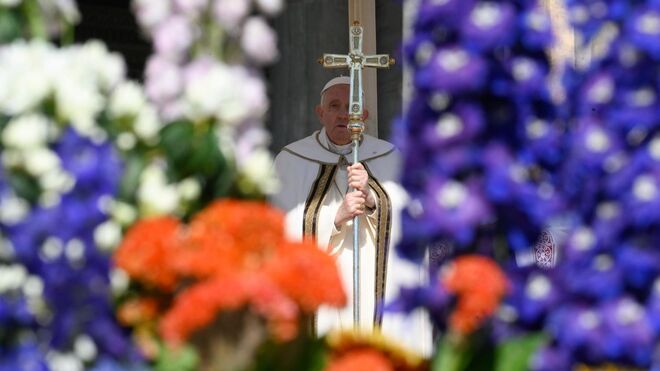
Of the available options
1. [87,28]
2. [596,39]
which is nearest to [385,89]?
[87,28]

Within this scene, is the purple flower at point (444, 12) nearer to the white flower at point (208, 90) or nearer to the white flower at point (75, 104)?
the white flower at point (208, 90)

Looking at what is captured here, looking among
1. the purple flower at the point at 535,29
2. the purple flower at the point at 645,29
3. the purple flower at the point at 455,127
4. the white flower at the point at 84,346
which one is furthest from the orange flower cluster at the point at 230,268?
the purple flower at the point at 645,29

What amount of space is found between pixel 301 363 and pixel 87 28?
9.40 metres

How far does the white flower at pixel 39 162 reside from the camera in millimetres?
1841

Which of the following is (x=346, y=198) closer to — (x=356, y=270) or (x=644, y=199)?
(x=356, y=270)

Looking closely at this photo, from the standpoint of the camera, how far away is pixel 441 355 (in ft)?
6.12

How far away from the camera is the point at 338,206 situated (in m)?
6.21

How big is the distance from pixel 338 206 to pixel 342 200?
0.05 metres

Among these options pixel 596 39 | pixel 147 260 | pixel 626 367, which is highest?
pixel 596 39

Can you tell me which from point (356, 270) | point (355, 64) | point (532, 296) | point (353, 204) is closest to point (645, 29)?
point (532, 296)

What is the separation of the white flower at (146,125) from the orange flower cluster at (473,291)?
1.69 feet

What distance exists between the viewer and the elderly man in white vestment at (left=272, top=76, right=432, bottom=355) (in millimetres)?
6078

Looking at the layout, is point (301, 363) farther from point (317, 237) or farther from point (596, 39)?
point (317, 237)

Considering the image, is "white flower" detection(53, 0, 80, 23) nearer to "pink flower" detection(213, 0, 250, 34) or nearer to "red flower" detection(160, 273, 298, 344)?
"pink flower" detection(213, 0, 250, 34)
